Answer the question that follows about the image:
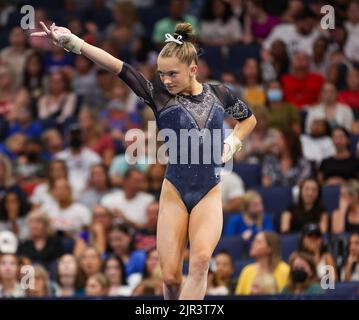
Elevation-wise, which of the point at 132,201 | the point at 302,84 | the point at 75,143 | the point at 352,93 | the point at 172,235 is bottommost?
the point at 172,235

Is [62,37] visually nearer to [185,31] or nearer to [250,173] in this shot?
[185,31]

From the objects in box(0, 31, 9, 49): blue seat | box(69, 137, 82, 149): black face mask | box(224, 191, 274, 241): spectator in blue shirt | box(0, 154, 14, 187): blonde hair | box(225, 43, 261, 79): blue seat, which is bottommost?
box(224, 191, 274, 241): spectator in blue shirt

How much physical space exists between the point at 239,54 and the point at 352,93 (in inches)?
52.7

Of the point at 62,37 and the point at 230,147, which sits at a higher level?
the point at 62,37

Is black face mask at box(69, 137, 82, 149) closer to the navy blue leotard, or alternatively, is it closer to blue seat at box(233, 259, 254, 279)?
blue seat at box(233, 259, 254, 279)

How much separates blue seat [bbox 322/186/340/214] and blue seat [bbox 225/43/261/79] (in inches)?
87.7

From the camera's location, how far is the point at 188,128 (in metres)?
7.42

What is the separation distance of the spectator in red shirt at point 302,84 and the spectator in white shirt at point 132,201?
182 cm

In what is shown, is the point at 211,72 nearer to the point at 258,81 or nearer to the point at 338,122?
the point at 258,81

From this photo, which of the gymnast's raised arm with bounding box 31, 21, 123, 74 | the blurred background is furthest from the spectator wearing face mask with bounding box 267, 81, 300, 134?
the gymnast's raised arm with bounding box 31, 21, 123, 74

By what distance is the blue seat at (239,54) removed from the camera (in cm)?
1270

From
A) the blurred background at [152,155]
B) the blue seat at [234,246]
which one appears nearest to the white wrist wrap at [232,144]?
the blurred background at [152,155]

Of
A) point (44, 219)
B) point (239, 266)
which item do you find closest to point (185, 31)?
point (239, 266)

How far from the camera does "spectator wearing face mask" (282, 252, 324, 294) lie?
929 cm
